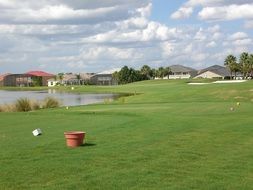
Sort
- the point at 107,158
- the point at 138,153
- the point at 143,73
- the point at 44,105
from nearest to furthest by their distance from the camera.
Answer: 1. the point at 107,158
2. the point at 138,153
3. the point at 44,105
4. the point at 143,73

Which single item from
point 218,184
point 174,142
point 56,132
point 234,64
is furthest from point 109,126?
point 234,64

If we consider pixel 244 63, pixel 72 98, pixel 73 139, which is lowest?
pixel 72 98

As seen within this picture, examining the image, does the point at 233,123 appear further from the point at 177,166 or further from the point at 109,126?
the point at 177,166

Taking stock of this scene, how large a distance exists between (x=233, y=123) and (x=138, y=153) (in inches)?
352

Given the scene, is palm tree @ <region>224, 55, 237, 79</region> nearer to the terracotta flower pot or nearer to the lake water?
the lake water

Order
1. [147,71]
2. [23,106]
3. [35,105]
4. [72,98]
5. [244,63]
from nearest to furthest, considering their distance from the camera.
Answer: [23,106]
[35,105]
[72,98]
[244,63]
[147,71]

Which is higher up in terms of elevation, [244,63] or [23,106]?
[244,63]

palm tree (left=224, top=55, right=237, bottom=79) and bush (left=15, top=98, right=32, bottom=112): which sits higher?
palm tree (left=224, top=55, right=237, bottom=79)

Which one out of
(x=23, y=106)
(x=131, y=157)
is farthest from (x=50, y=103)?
(x=131, y=157)

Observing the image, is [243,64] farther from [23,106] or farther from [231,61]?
[23,106]

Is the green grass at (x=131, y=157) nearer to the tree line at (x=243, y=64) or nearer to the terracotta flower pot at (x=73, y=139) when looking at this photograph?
the terracotta flower pot at (x=73, y=139)

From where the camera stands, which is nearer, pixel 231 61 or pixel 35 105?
pixel 35 105

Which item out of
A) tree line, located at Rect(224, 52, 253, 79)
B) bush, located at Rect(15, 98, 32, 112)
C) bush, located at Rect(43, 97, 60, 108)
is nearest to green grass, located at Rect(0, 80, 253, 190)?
bush, located at Rect(15, 98, 32, 112)

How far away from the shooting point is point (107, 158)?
12.8m
